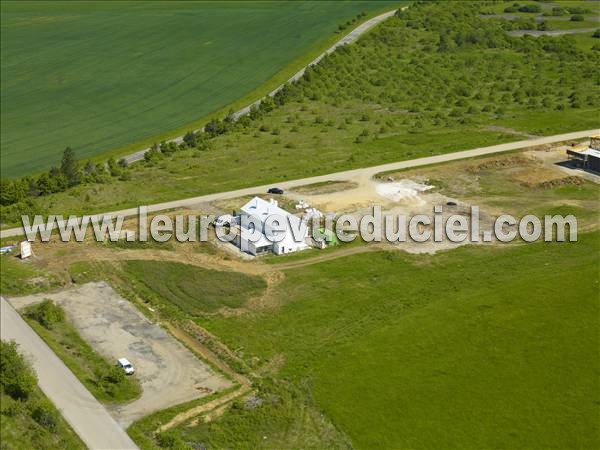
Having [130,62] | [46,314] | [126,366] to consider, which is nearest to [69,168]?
[46,314]

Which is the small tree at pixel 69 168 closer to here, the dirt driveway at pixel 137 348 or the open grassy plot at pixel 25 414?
the dirt driveway at pixel 137 348

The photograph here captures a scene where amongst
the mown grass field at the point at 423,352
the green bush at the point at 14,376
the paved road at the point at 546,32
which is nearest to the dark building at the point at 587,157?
the mown grass field at the point at 423,352

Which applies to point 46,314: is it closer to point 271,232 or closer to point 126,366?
point 126,366

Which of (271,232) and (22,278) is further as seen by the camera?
(271,232)

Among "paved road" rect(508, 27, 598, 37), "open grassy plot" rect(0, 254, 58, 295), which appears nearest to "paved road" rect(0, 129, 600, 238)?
"open grassy plot" rect(0, 254, 58, 295)

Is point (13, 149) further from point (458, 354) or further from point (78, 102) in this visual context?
point (458, 354)

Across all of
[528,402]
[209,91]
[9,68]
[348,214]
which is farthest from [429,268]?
[9,68]
